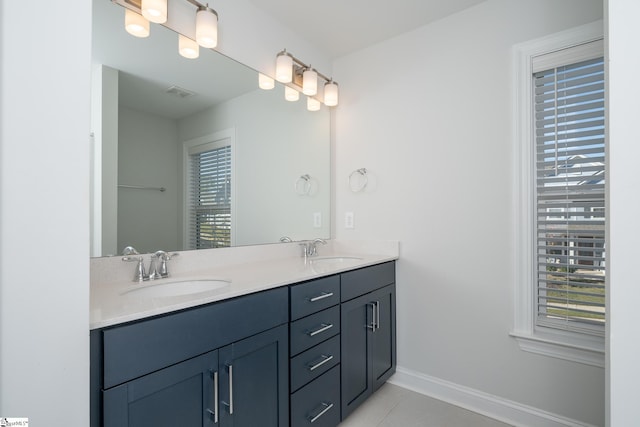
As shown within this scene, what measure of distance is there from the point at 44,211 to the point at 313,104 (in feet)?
6.37

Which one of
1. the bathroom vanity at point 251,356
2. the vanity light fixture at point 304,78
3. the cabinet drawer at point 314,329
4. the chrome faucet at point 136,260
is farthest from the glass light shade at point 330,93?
the chrome faucet at point 136,260

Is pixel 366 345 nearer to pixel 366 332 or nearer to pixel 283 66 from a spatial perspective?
pixel 366 332

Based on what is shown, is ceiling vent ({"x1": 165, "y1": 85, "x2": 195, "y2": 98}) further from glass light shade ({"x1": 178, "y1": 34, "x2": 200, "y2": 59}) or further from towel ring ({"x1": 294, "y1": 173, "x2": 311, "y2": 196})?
towel ring ({"x1": 294, "y1": 173, "x2": 311, "y2": 196})

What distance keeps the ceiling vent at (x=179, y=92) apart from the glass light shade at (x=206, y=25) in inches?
9.7

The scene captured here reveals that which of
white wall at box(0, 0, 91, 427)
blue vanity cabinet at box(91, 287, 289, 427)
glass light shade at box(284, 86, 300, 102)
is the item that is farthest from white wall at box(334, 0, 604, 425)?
white wall at box(0, 0, 91, 427)

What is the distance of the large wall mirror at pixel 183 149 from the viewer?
1354mm

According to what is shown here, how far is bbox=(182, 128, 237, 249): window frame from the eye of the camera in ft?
5.38

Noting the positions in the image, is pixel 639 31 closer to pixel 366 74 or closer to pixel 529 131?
pixel 529 131

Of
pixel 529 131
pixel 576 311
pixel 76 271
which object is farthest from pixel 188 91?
pixel 576 311

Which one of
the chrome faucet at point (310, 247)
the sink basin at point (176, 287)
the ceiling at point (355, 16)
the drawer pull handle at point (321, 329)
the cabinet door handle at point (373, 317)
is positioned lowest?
the cabinet door handle at point (373, 317)

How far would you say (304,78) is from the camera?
2188 mm

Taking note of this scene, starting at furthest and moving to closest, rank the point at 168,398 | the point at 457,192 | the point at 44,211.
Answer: the point at 457,192, the point at 168,398, the point at 44,211

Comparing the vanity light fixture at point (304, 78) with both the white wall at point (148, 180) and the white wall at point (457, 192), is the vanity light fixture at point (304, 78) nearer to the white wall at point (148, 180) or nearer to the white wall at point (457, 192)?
the white wall at point (457, 192)

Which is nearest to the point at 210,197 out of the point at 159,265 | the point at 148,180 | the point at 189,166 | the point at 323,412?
the point at 189,166
